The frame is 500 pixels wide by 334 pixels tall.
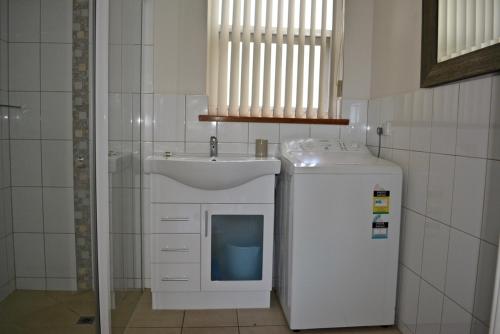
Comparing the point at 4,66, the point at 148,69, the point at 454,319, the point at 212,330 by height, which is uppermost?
the point at 148,69

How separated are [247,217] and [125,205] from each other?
0.66 meters

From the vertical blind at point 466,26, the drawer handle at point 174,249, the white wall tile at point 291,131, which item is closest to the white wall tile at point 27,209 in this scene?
the drawer handle at point 174,249

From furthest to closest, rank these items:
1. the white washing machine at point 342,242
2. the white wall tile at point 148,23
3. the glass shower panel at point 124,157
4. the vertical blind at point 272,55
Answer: the vertical blind at point 272,55 → the white wall tile at point 148,23 → the white washing machine at point 342,242 → the glass shower panel at point 124,157

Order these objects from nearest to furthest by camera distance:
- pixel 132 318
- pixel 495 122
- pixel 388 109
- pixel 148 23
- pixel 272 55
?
pixel 495 122 < pixel 132 318 < pixel 388 109 < pixel 148 23 < pixel 272 55

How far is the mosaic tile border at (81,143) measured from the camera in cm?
150

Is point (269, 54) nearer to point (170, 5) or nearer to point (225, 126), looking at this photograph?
point (225, 126)

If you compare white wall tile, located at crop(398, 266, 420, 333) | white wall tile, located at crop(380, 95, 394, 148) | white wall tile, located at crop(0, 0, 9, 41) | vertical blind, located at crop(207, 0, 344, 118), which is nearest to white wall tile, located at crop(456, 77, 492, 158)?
white wall tile, located at crop(380, 95, 394, 148)

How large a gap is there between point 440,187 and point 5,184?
70.1 inches

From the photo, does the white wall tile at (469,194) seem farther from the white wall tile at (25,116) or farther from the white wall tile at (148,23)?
the white wall tile at (148,23)

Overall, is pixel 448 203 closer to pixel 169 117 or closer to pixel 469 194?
pixel 469 194

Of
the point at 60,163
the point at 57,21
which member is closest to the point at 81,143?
the point at 60,163

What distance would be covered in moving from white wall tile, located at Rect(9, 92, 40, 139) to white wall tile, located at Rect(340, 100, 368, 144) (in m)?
1.75

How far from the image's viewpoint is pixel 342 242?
184 cm

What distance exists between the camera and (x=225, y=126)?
2.38 metres
